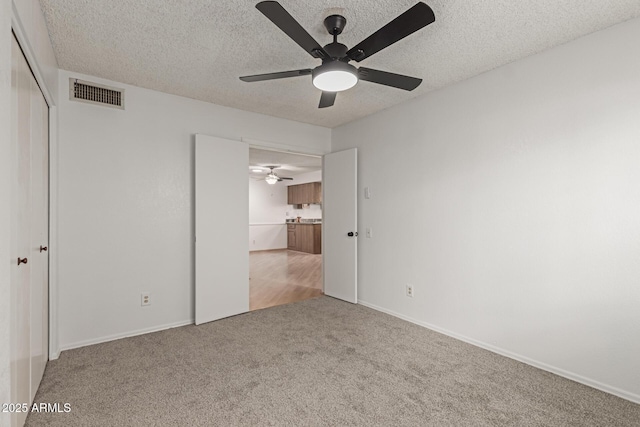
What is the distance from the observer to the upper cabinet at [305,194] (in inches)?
363

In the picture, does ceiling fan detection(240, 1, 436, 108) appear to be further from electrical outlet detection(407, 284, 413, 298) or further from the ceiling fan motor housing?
electrical outlet detection(407, 284, 413, 298)

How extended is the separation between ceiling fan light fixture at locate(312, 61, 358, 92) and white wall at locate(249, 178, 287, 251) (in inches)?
305

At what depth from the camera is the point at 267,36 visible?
2.20 m

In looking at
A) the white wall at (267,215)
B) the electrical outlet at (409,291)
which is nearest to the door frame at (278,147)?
the electrical outlet at (409,291)

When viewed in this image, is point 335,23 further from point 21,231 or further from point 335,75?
point 21,231

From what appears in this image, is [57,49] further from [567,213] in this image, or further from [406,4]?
[567,213]

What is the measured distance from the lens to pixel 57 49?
7.80 ft

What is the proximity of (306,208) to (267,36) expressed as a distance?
811 centimetres

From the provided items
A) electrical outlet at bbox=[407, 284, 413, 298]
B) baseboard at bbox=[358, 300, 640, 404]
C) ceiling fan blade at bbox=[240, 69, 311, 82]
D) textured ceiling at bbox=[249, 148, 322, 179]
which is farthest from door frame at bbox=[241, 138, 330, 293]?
baseboard at bbox=[358, 300, 640, 404]

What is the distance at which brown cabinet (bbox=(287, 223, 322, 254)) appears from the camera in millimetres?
9023

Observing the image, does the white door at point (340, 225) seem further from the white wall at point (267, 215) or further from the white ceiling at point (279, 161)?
the white wall at point (267, 215)

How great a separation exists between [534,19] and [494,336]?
2471mm

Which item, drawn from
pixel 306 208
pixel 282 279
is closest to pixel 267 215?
pixel 306 208

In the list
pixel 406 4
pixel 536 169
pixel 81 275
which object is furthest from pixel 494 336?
pixel 81 275
